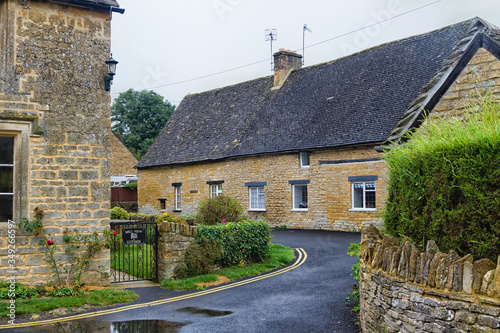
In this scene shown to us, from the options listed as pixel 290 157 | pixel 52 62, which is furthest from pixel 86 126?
pixel 290 157

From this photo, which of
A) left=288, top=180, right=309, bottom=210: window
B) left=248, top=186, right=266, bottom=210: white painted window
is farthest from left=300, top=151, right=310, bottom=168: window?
left=248, top=186, right=266, bottom=210: white painted window

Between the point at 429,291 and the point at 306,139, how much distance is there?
1774 centimetres

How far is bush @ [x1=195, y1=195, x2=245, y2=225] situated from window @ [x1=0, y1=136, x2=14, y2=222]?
6051mm

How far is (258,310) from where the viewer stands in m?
8.73

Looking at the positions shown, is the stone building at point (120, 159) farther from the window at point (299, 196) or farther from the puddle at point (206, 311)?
the puddle at point (206, 311)

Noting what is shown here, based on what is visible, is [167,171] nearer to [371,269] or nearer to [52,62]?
[52,62]

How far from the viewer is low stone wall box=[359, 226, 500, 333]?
4.60 meters

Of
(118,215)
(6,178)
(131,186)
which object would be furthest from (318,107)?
(131,186)

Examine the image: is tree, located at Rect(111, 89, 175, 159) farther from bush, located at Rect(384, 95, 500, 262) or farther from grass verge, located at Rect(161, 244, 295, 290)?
bush, located at Rect(384, 95, 500, 262)

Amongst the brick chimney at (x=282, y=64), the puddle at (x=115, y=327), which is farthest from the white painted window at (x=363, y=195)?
the puddle at (x=115, y=327)

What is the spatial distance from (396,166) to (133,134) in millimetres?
49804

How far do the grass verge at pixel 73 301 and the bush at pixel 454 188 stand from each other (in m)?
6.06

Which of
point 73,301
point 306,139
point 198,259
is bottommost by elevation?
point 73,301

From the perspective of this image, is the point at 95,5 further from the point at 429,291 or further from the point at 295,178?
the point at 295,178
